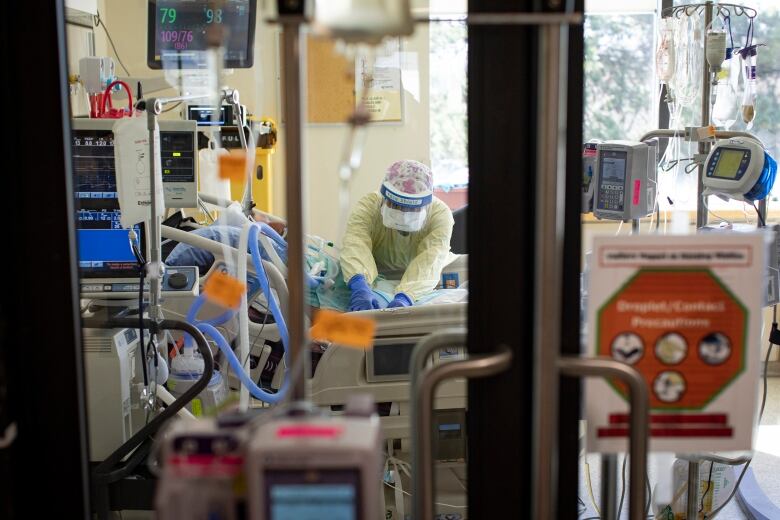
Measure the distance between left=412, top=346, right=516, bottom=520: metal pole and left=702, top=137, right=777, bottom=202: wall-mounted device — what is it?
82.3 inches

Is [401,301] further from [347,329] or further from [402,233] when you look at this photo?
[347,329]

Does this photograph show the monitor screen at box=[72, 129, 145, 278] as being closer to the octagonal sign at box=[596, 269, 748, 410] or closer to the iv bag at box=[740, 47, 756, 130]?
the octagonal sign at box=[596, 269, 748, 410]

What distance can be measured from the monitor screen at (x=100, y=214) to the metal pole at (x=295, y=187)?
184cm

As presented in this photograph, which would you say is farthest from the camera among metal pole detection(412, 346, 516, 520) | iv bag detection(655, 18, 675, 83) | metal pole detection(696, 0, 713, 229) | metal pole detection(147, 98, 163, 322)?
→ iv bag detection(655, 18, 675, 83)

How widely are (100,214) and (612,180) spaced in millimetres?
1858

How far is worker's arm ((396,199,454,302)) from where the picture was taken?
3666mm

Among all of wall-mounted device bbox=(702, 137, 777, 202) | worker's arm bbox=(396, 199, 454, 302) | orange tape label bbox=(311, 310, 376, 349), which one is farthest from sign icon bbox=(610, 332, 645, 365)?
worker's arm bbox=(396, 199, 454, 302)

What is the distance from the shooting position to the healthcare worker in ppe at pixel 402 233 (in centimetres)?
371

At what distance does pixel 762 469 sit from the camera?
3.90m

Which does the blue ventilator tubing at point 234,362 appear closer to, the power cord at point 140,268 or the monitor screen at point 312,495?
the power cord at point 140,268

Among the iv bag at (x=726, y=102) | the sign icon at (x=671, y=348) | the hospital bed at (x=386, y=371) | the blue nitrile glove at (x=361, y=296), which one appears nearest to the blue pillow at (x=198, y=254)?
the blue nitrile glove at (x=361, y=296)

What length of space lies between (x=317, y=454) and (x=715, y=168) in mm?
2446

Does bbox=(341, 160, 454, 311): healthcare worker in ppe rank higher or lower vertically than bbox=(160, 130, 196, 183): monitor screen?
lower

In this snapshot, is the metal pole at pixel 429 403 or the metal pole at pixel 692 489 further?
the metal pole at pixel 692 489
